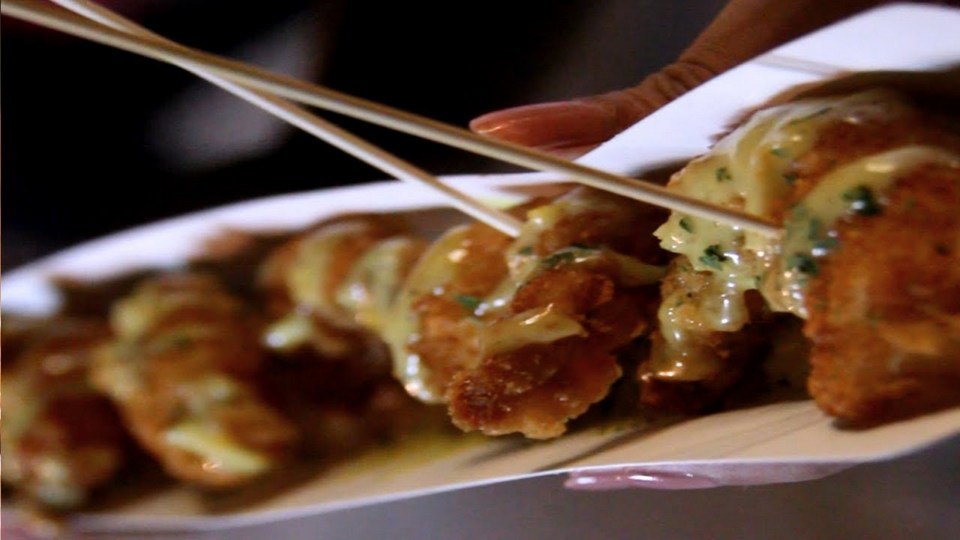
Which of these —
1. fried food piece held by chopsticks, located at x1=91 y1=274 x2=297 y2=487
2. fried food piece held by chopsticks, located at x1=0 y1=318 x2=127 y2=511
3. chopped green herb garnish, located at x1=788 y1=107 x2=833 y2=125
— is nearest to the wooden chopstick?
chopped green herb garnish, located at x1=788 y1=107 x2=833 y2=125

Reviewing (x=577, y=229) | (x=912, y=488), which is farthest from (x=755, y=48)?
(x=912, y=488)

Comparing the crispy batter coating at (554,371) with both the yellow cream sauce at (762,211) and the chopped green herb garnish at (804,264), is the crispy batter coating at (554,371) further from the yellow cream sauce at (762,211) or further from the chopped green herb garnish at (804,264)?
the chopped green herb garnish at (804,264)

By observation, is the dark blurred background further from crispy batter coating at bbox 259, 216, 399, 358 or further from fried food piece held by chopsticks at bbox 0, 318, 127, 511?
fried food piece held by chopsticks at bbox 0, 318, 127, 511

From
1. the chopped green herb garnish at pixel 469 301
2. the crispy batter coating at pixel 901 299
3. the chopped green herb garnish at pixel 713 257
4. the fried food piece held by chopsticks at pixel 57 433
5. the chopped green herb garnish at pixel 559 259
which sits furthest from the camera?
the fried food piece held by chopsticks at pixel 57 433

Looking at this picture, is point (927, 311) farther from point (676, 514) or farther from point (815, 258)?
point (676, 514)

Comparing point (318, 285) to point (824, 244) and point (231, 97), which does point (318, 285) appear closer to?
point (231, 97)

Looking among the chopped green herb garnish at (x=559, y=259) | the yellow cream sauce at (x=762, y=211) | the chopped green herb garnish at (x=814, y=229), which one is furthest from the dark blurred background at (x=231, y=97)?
the chopped green herb garnish at (x=814, y=229)
